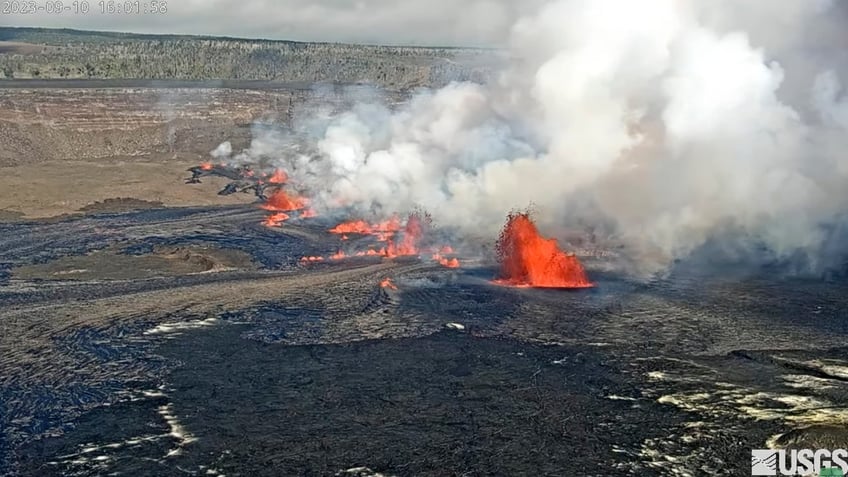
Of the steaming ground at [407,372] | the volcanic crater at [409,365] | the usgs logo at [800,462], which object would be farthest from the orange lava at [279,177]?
the usgs logo at [800,462]

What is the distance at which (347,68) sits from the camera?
187 metres

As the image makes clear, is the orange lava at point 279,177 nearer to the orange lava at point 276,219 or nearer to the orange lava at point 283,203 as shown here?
the orange lava at point 283,203

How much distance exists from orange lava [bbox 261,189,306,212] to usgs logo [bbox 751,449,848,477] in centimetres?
5144

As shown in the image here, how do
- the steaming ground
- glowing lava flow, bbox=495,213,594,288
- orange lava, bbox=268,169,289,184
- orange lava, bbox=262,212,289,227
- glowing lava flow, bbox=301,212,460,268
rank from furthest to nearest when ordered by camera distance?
orange lava, bbox=268,169,289,184, orange lava, bbox=262,212,289,227, glowing lava flow, bbox=301,212,460,268, glowing lava flow, bbox=495,213,594,288, the steaming ground

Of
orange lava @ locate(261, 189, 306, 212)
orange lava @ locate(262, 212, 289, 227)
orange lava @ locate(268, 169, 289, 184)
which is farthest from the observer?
orange lava @ locate(268, 169, 289, 184)

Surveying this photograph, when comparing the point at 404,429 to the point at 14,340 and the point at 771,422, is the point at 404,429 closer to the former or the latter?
the point at 771,422

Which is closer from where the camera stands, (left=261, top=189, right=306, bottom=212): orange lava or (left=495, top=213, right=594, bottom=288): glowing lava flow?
(left=495, top=213, right=594, bottom=288): glowing lava flow

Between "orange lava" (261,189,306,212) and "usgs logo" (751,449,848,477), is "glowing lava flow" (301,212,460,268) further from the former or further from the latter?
"usgs logo" (751,449,848,477)

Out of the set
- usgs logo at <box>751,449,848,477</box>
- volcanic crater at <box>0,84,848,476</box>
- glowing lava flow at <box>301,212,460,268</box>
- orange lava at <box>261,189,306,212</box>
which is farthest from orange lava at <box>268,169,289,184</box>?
usgs logo at <box>751,449,848,477</box>

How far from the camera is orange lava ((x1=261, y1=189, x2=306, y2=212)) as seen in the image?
68.0 m

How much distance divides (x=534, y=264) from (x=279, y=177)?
151 ft

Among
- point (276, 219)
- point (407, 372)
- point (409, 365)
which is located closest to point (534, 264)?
point (409, 365)

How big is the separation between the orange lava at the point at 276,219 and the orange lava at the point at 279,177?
50.8ft

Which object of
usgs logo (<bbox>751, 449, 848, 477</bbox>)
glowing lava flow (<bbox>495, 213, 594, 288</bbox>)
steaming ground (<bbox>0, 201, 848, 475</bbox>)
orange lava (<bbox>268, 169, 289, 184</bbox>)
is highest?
orange lava (<bbox>268, 169, 289, 184</bbox>)
